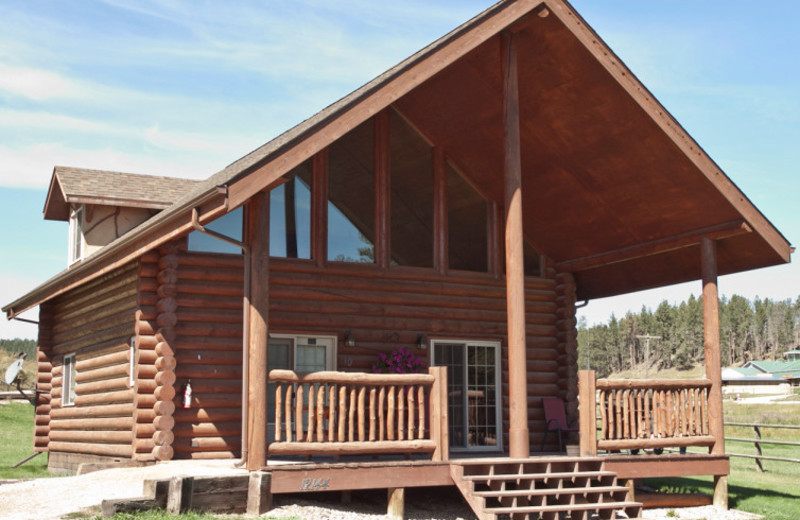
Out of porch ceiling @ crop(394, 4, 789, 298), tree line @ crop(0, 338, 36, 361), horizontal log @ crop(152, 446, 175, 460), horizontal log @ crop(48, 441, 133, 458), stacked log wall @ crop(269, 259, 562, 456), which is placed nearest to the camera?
horizontal log @ crop(152, 446, 175, 460)

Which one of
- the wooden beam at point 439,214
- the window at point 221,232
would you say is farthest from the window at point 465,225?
the window at point 221,232

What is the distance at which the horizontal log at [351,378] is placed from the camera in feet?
32.2

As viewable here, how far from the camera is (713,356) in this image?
43.4 feet

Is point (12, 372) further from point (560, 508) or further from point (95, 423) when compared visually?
point (560, 508)

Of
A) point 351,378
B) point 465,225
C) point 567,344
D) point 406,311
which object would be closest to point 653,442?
point 567,344

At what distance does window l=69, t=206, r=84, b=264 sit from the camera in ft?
53.1

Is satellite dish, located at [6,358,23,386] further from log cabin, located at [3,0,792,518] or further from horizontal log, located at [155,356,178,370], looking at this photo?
horizontal log, located at [155,356,178,370]

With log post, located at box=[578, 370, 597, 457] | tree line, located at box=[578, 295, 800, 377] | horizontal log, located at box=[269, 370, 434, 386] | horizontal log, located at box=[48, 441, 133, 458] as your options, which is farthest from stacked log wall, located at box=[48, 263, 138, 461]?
tree line, located at box=[578, 295, 800, 377]

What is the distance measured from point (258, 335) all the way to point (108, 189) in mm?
7709

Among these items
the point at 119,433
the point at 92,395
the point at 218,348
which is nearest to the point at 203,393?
the point at 218,348

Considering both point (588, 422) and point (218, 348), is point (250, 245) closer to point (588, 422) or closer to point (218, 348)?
point (218, 348)

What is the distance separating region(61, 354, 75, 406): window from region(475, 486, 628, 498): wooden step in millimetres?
9298

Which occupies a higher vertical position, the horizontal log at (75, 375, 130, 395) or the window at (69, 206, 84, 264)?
the window at (69, 206, 84, 264)

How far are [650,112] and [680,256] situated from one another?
3542 mm
